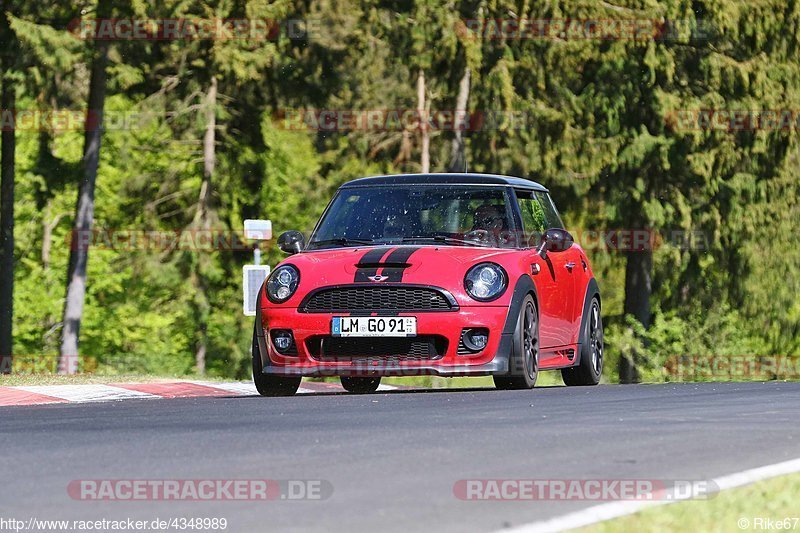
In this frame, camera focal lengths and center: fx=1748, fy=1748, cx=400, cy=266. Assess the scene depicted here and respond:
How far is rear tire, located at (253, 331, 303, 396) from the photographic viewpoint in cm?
1355

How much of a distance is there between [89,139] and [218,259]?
13.2 meters

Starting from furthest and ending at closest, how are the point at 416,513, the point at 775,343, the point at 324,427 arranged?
the point at 775,343 < the point at 324,427 < the point at 416,513

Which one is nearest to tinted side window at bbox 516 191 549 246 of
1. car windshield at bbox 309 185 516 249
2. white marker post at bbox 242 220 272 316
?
car windshield at bbox 309 185 516 249

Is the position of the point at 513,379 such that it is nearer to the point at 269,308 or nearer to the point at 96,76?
the point at 269,308

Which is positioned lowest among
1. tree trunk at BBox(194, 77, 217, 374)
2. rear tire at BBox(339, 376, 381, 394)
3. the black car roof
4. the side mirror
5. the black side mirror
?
tree trunk at BBox(194, 77, 217, 374)

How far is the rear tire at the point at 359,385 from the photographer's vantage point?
16.2m

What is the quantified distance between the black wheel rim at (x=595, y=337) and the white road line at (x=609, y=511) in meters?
8.51

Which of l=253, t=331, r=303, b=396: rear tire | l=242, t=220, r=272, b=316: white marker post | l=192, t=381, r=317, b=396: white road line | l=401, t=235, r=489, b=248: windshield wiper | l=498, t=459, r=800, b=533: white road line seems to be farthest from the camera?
l=242, t=220, r=272, b=316: white marker post

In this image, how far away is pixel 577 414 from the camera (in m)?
9.95

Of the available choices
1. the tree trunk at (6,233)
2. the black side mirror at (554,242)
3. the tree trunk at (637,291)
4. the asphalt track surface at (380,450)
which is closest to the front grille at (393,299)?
the asphalt track surface at (380,450)

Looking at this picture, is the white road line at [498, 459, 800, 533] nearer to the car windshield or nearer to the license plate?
the license plate

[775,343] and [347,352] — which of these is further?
[775,343]

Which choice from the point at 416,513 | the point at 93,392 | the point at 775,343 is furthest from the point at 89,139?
the point at 416,513

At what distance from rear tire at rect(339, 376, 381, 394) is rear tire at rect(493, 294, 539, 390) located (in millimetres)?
2830
